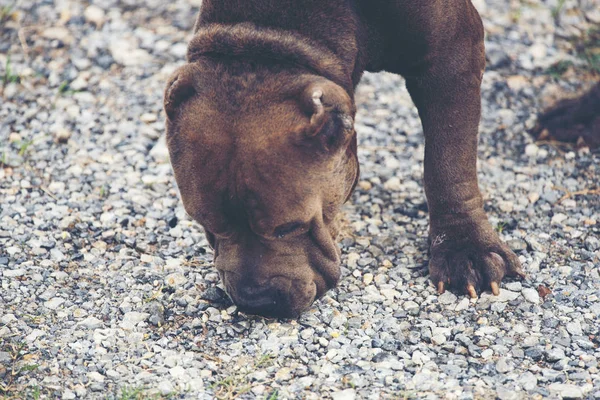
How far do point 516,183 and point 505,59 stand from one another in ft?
5.22

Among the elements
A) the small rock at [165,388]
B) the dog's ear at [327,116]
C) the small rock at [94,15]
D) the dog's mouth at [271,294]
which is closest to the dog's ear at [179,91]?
the dog's ear at [327,116]

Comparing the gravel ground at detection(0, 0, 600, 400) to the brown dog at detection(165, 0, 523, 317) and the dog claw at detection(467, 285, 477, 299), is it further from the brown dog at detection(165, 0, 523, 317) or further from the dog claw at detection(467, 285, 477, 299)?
the brown dog at detection(165, 0, 523, 317)

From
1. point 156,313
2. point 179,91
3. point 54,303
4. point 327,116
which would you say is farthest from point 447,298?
point 54,303

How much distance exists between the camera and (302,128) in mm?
3668

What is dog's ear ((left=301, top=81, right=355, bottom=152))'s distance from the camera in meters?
3.65

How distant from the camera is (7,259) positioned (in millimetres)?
4652

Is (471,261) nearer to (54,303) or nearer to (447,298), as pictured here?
(447,298)

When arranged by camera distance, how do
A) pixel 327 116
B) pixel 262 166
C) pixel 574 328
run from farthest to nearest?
pixel 574 328
pixel 327 116
pixel 262 166

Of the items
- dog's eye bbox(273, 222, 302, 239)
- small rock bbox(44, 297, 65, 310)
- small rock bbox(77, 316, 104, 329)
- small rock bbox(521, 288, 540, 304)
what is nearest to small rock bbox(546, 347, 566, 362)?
small rock bbox(521, 288, 540, 304)

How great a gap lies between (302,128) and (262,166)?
0.24m

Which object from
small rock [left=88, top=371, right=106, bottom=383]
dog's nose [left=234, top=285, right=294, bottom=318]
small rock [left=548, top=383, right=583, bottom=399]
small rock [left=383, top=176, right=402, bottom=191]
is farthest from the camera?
small rock [left=383, top=176, right=402, bottom=191]

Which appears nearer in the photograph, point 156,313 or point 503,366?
point 503,366

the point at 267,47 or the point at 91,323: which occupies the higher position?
the point at 267,47

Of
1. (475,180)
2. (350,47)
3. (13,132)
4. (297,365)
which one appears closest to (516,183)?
Answer: (475,180)
